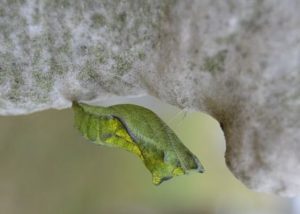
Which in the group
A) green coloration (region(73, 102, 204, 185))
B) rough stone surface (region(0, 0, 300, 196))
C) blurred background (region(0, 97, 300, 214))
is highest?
rough stone surface (region(0, 0, 300, 196))

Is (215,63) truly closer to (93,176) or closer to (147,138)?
(147,138)

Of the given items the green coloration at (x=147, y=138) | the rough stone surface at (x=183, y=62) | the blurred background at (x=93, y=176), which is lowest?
the blurred background at (x=93, y=176)

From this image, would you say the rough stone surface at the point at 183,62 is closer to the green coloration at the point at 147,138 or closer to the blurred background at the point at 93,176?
the green coloration at the point at 147,138

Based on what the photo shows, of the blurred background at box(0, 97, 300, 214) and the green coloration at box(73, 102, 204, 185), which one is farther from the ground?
the green coloration at box(73, 102, 204, 185)

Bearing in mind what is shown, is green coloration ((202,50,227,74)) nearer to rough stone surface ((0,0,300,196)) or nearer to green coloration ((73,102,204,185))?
rough stone surface ((0,0,300,196))

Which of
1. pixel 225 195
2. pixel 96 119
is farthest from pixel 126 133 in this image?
pixel 225 195

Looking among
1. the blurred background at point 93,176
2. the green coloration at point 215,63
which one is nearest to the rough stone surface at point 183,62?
the green coloration at point 215,63

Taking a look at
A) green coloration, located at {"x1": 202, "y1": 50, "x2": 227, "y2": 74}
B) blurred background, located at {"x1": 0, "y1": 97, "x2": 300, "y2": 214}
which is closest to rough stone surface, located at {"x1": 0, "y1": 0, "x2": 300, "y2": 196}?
green coloration, located at {"x1": 202, "y1": 50, "x2": 227, "y2": 74}
